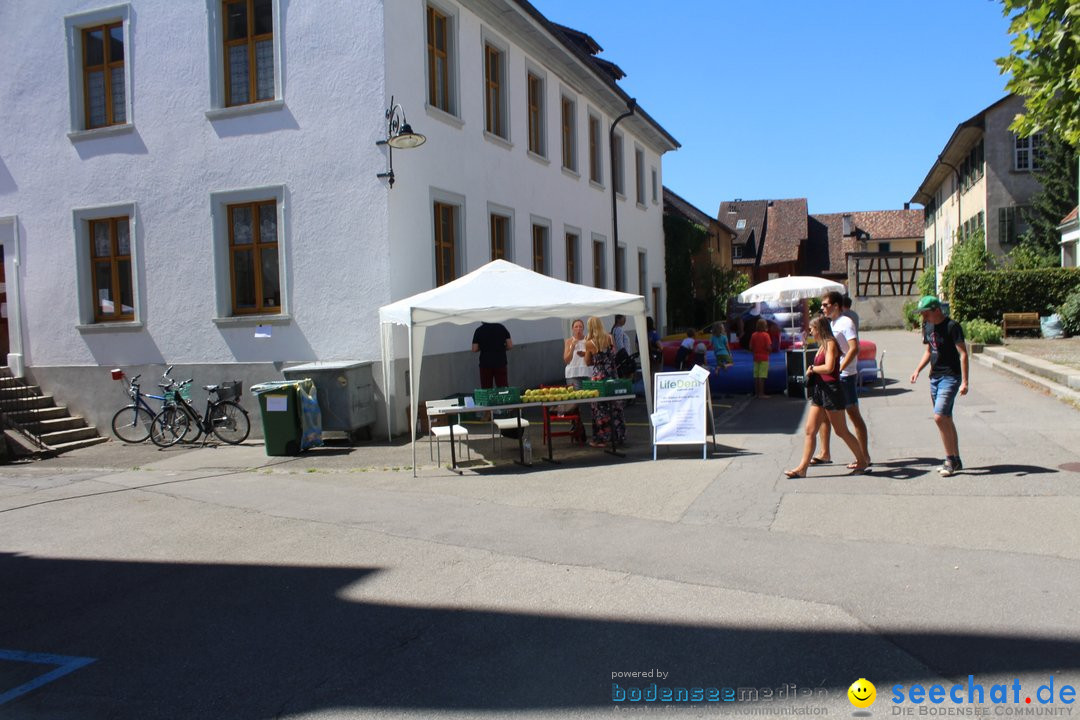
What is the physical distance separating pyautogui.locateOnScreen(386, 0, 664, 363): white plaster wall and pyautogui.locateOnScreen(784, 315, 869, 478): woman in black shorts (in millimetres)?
6786

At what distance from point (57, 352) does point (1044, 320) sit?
84.4 feet

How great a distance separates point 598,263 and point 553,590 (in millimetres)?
18783

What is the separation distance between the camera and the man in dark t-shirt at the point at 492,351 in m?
14.2

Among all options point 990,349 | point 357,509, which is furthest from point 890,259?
point 357,509

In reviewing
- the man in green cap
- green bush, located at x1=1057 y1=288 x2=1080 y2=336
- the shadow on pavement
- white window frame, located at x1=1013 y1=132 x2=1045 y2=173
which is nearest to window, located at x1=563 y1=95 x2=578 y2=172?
the man in green cap

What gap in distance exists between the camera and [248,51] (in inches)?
566

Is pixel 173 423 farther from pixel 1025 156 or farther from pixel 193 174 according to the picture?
pixel 1025 156

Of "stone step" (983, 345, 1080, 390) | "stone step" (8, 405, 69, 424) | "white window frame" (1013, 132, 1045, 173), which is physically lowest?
"stone step" (8, 405, 69, 424)

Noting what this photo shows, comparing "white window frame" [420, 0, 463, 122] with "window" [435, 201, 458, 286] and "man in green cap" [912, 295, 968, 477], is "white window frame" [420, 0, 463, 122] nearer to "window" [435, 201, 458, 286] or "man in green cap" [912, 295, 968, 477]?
"window" [435, 201, 458, 286]

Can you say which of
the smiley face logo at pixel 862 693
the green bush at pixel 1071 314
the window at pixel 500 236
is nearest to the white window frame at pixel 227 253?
the window at pixel 500 236

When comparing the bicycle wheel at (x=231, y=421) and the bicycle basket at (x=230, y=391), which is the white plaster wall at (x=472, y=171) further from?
the bicycle wheel at (x=231, y=421)

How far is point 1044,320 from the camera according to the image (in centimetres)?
2664

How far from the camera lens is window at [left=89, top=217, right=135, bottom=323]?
1549 centimetres

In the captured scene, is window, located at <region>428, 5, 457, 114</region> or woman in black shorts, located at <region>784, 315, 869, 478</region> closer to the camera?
woman in black shorts, located at <region>784, 315, 869, 478</region>
